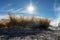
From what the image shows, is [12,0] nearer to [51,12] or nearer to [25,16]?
[25,16]

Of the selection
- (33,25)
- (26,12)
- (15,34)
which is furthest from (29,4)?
(15,34)

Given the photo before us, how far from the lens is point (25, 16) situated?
0.90 metres

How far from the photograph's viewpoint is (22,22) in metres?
0.91

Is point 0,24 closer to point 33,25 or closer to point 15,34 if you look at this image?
point 15,34

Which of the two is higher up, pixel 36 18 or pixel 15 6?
pixel 15 6

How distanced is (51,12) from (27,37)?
0.31 m

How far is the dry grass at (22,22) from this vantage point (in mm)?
884

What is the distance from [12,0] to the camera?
0.91 metres

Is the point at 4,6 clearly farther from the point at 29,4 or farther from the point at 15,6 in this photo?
the point at 29,4

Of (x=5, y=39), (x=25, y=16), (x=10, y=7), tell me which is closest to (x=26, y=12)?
(x=25, y=16)

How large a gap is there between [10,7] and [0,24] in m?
0.17

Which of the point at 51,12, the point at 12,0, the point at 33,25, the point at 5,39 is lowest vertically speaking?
the point at 5,39

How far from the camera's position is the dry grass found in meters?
0.88

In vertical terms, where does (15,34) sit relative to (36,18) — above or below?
below
